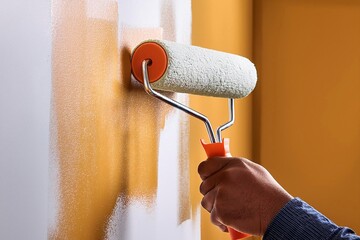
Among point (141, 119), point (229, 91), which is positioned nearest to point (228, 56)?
point (229, 91)

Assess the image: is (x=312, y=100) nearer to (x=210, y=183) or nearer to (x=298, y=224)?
(x=210, y=183)

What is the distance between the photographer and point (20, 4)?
2.45ft

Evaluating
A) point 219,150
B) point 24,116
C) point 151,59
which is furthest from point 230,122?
point 24,116

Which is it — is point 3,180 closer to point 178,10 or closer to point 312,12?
point 178,10

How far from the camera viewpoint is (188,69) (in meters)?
1.01

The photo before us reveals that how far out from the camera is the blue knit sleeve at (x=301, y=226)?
0.85 metres

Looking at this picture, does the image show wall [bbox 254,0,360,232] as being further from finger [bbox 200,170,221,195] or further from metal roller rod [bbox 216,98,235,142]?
finger [bbox 200,170,221,195]

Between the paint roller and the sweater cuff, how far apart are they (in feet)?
0.63

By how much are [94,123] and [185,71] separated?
171 millimetres

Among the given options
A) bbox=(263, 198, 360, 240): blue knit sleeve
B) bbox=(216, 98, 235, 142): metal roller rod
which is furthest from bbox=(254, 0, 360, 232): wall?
bbox=(263, 198, 360, 240): blue knit sleeve

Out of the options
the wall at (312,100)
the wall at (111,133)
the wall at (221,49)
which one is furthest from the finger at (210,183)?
the wall at (312,100)

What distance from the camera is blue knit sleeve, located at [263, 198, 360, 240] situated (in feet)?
2.79

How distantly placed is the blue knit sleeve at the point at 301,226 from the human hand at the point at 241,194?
34 mm

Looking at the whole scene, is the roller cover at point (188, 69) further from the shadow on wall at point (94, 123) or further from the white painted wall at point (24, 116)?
the white painted wall at point (24, 116)
